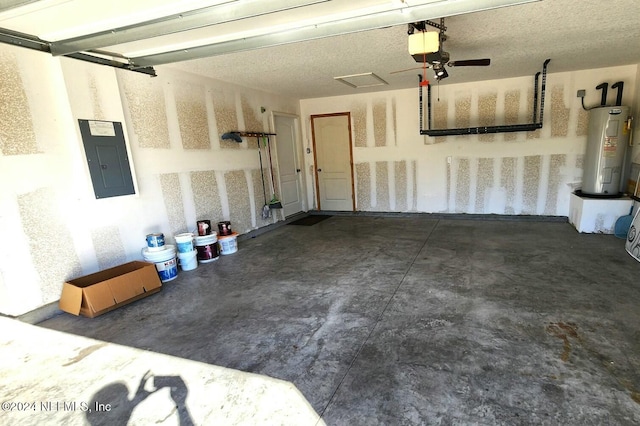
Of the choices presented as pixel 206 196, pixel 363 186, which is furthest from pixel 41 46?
pixel 363 186

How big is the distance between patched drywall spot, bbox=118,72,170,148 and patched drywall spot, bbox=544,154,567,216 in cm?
596

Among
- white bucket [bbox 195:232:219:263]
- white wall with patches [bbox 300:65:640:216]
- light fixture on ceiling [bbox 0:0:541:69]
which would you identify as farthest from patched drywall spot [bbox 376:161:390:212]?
light fixture on ceiling [bbox 0:0:541:69]

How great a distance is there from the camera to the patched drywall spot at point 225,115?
481 centimetres

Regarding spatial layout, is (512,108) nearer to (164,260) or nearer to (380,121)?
(380,121)

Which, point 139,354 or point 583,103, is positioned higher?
point 583,103

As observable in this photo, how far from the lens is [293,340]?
7.89 feet

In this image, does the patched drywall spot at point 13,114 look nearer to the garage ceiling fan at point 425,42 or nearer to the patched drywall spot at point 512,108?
the garage ceiling fan at point 425,42

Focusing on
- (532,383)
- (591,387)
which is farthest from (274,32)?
(591,387)

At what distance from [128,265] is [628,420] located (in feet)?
13.4

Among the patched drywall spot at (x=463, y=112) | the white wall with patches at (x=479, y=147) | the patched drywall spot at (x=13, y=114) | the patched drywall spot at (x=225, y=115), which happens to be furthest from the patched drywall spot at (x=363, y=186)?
the patched drywall spot at (x=13, y=114)

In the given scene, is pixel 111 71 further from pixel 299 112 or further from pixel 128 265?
pixel 299 112

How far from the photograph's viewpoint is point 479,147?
584 cm

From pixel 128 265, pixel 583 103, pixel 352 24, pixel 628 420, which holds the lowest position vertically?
pixel 628 420

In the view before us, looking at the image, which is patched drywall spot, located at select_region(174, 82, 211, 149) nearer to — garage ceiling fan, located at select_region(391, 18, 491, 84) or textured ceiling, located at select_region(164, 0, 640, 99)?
textured ceiling, located at select_region(164, 0, 640, 99)
